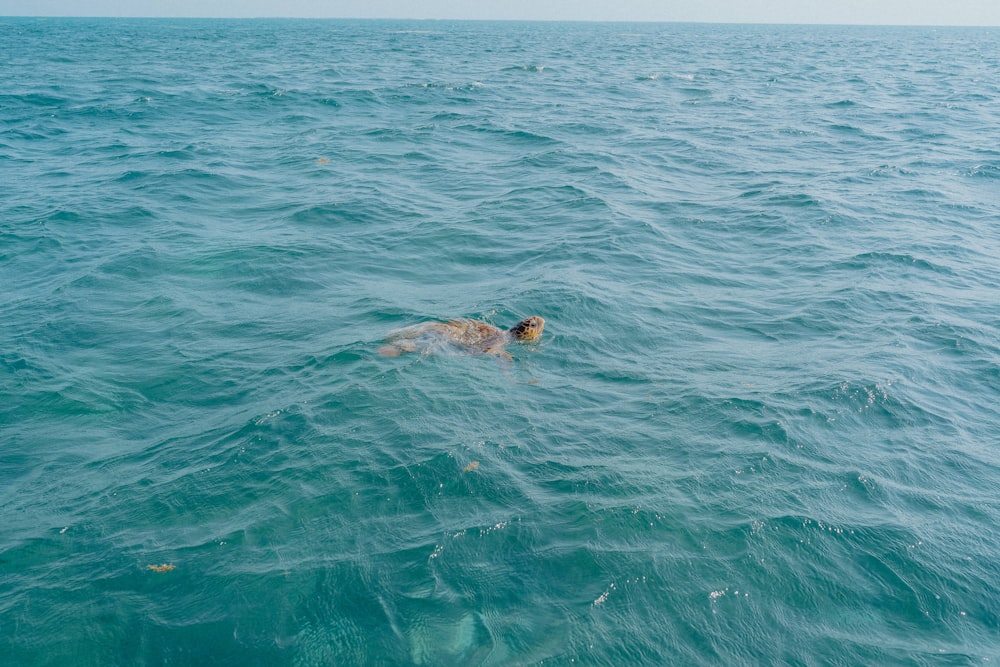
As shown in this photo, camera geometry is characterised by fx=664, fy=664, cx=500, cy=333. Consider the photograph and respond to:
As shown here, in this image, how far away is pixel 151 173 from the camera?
2205 cm

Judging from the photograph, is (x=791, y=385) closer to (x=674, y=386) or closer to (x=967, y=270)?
(x=674, y=386)

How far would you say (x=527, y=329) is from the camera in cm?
1162

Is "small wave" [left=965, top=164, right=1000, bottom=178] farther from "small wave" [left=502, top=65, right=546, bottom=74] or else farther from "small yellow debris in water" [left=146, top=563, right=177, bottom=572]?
"small wave" [left=502, top=65, right=546, bottom=74]

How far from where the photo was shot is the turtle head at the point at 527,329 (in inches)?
458

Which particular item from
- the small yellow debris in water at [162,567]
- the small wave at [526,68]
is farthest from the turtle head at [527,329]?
the small wave at [526,68]

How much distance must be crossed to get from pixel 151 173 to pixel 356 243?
33.3 ft

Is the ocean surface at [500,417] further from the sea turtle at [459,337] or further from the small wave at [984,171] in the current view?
the small wave at [984,171]

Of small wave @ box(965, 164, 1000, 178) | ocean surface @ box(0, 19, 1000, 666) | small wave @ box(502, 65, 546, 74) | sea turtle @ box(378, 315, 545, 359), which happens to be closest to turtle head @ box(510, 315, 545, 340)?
sea turtle @ box(378, 315, 545, 359)

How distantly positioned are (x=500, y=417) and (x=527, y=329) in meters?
2.49

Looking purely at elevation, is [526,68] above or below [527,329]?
below

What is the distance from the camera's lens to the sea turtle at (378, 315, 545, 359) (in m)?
11.3

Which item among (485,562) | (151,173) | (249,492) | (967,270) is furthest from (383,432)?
(151,173)

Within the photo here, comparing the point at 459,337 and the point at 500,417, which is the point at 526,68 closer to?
the point at 459,337

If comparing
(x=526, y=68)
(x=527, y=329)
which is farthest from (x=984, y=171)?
(x=526, y=68)
